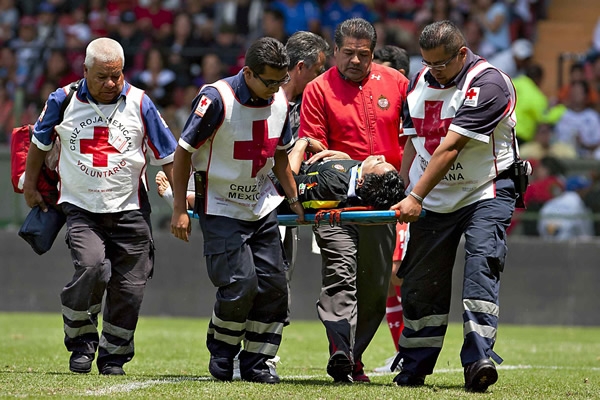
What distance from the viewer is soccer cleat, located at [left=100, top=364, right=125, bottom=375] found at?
748 centimetres

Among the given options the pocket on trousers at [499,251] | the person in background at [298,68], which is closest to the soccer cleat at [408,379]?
the pocket on trousers at [499,251]

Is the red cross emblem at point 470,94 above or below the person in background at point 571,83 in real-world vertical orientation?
below

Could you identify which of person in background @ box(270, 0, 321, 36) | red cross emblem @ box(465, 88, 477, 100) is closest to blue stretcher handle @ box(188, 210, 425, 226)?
red cross emblem @ box(465, 88, 477, 100)

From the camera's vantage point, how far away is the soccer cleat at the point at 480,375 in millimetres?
6477

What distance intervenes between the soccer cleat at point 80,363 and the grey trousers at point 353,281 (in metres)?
1.62

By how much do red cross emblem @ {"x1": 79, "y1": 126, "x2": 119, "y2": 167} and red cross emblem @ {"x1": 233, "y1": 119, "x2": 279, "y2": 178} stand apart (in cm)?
106

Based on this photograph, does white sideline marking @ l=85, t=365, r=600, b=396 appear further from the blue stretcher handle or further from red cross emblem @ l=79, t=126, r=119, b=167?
red cross emblem @ l=79, t=126, r=119, b=167

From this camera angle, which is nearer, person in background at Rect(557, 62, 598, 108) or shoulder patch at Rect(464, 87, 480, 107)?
shoulder patch at Rect(464, 87, 480, 107)

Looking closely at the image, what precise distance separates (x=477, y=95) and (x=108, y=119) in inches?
99.6

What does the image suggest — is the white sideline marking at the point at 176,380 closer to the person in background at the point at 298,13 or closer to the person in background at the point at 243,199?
the person in background at the point at 243,199

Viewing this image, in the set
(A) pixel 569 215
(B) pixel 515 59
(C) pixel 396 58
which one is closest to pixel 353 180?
(C) pixel 396 58

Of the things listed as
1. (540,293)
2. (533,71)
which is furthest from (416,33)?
(540,293)

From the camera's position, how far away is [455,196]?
7.03 metres

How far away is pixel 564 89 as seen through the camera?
15812mm
